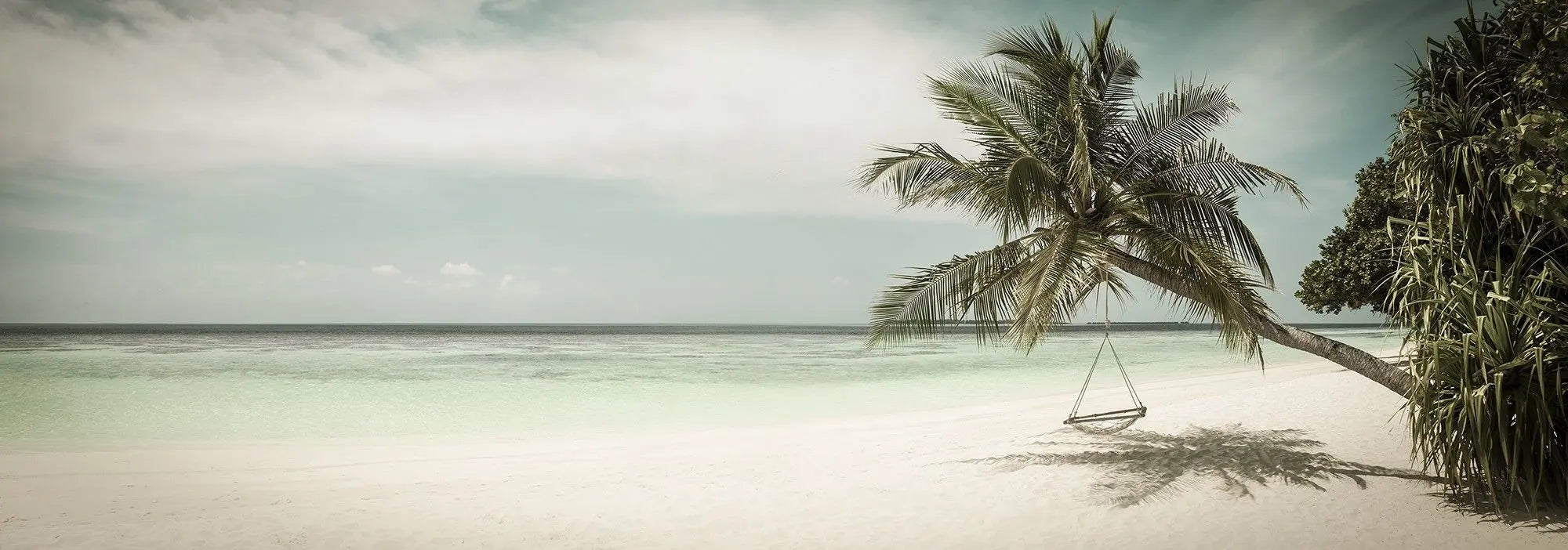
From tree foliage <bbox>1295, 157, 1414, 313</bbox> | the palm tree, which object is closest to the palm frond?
the palm tree

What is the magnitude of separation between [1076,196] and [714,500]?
386 centimetres

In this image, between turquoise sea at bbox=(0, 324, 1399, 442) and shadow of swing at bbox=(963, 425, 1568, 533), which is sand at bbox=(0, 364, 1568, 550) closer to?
shadow of swing at bbox=(963, 425, 1568, 533)

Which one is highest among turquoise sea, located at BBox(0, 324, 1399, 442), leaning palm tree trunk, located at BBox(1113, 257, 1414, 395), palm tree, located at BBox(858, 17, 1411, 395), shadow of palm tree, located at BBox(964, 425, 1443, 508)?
palm tree, located at BBox(858, 17, 1411, 395)

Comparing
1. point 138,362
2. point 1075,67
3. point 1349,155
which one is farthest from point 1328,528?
point 138,362

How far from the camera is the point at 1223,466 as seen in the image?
6309mm

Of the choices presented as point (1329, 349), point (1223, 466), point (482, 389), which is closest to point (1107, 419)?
point (1223, 466)

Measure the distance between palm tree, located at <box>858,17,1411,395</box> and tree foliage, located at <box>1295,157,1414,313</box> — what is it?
810 centimetres

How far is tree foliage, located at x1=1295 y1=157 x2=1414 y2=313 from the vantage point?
12.7 meters

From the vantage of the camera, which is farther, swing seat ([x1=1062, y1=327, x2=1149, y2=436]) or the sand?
swing seat ([x1=1062, y1=327, x2=1149, y2=436])

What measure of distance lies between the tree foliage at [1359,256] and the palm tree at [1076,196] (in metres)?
8.10

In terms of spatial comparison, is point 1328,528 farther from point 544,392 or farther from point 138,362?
point 138,362

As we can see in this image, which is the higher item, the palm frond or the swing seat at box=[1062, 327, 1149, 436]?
the palm frond

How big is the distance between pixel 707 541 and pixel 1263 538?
356 cm

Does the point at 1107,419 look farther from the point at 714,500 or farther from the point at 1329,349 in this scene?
the point at 714,500
